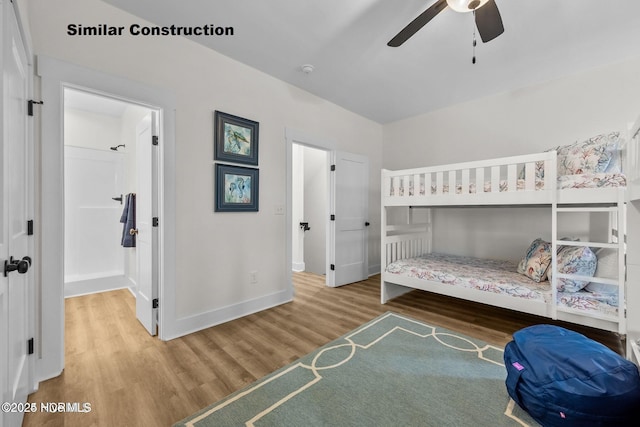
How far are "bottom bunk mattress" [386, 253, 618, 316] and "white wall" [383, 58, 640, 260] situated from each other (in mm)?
427

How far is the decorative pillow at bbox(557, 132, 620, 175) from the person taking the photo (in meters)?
2.08

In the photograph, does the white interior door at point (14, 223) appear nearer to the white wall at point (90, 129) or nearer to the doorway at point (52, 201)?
the doorway at point (52, 201)

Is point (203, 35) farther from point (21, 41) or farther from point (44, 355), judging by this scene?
point (44, 355)

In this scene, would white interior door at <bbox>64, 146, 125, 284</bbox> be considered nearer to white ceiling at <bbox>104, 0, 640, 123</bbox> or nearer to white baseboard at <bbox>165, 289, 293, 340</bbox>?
white baseboard at <bbox>165, 289, 293, 340</bbox>

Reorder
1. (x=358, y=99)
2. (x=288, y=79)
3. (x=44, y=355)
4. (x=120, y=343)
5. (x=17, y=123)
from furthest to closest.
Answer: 1. (x=358, y=99)
2. (x=288, y=79)
3. (x=120, y=343)
4. (x=44, y=355)
5. (x=17, y=123)

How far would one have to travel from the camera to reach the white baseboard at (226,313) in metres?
2.26

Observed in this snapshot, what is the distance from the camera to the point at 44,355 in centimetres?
166

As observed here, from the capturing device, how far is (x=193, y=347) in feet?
6.75

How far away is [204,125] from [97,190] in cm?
Result: 239

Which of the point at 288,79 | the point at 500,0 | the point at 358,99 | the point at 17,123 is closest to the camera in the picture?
the point at 17,123

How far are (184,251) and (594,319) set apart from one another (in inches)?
125

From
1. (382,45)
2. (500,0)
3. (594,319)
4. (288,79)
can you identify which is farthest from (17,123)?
(594,319)

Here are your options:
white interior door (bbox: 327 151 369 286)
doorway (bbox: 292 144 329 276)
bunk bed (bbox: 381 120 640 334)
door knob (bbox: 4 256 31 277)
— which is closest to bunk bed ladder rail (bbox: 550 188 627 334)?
bunk bed (bbox: 381 120 640 334)

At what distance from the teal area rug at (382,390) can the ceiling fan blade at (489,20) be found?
2181mm
